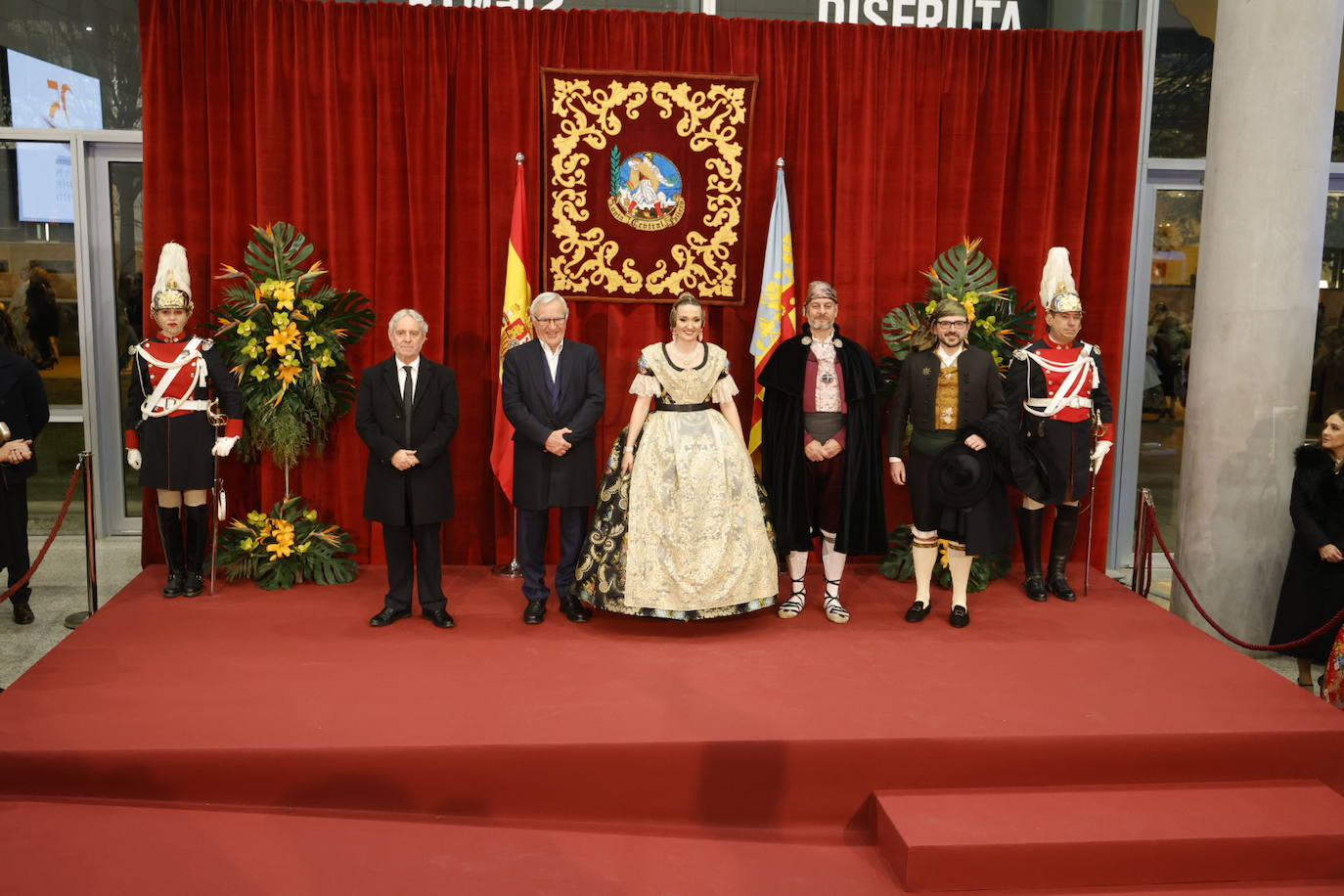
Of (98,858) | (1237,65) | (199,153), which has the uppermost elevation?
(1237,65)

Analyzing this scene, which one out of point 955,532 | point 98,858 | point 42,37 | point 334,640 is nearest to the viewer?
point 98,858

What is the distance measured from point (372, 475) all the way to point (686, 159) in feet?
7.76

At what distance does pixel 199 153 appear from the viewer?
226 inches

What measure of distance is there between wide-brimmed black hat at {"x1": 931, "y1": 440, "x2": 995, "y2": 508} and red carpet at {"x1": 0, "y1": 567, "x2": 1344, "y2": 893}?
2.49ft

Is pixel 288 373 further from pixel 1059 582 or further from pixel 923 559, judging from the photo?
pixel 1059 582

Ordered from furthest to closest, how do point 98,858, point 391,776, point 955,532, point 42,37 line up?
point 42,37
point 955,532
point 391,776
point 98,858

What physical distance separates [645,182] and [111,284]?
137 inches

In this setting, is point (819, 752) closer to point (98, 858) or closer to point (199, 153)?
point (98, 858)

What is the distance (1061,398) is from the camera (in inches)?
210

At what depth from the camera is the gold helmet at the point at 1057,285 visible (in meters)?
5.31

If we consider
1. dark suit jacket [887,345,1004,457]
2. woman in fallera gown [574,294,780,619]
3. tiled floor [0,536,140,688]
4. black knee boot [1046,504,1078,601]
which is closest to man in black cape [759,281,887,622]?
dark suit jacket [887,345,1004,457]

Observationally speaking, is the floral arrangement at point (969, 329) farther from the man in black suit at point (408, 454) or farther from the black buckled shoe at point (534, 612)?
the man in black suit at point (408, 454)

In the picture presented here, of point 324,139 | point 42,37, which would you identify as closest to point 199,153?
point 324,139

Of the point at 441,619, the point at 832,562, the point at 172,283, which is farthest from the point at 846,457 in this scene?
the point at 172,283
